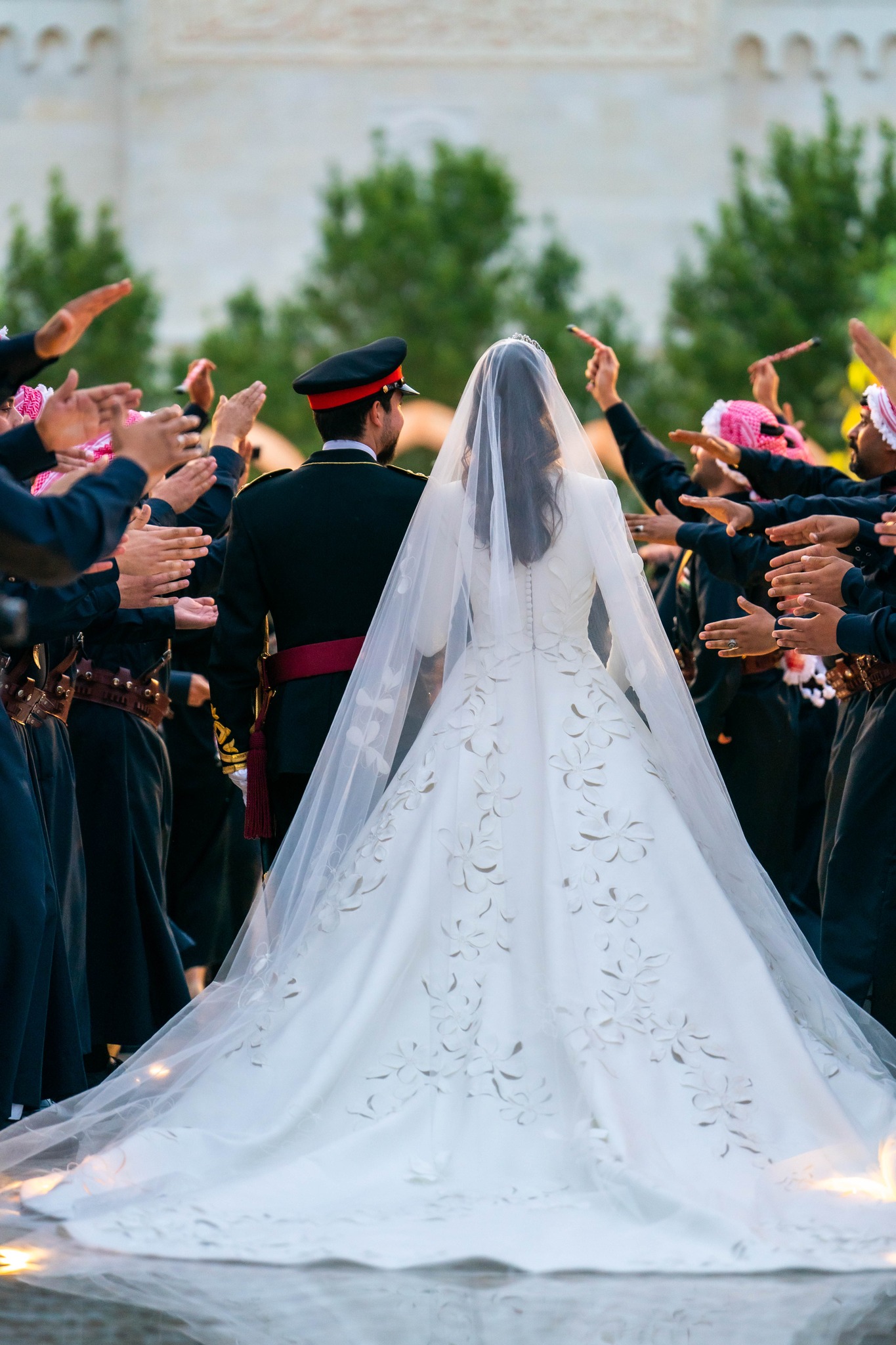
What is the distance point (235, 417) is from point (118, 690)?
93cm

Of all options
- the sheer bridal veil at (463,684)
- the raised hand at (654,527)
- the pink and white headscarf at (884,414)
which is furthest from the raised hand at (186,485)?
the pink and white headscarf at (884,414)

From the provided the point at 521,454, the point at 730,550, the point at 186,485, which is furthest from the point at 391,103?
the point at 521,454

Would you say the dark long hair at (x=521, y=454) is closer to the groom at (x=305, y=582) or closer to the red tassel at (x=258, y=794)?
the groom at (x=305, y=582)

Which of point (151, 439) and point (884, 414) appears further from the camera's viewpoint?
point (884, 414)

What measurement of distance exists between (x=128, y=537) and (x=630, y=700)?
4.46 ft

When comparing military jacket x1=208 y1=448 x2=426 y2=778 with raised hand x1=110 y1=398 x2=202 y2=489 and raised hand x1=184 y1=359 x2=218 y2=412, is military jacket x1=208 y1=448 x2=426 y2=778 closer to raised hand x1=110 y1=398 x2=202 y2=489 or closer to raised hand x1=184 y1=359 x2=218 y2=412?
raised hand x1=110 y1=398 x2=202 y2=489

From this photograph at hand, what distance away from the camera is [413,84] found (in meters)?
27.4

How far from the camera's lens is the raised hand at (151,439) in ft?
10.9

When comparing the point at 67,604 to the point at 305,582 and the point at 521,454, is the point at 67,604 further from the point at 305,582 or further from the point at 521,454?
the point at 521,454

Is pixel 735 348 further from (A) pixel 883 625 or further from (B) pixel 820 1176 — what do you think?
(B) pixel 820 1176

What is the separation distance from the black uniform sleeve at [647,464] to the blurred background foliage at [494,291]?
12.5m

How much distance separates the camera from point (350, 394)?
4465 millimetres

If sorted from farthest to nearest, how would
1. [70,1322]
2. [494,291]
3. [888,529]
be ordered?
[494,291], [888,529], [70,1322]

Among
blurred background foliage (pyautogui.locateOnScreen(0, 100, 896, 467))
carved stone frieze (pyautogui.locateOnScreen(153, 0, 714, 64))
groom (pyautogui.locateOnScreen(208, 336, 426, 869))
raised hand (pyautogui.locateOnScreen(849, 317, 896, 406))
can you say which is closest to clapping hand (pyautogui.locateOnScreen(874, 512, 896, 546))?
raised hand (pyautogui.locateOnScreen(849, 317, 896, 406))
